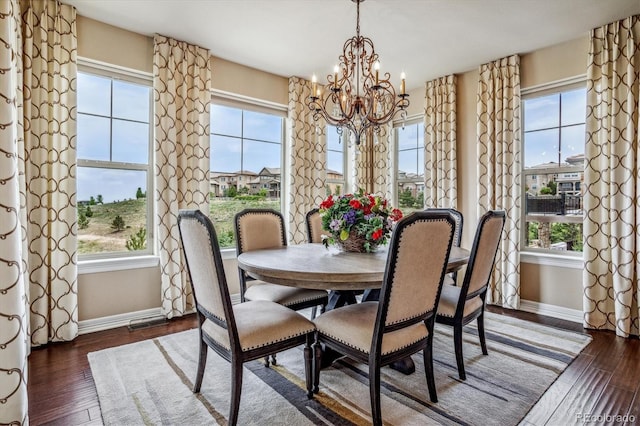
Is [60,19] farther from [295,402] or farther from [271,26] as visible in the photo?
[295,402]

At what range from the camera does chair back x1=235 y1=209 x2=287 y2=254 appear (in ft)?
8.83

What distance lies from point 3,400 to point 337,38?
11.3ft

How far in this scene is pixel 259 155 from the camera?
14.0 ft

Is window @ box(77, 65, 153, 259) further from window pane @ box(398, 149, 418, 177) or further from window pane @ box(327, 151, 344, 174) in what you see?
window pane @ box(398, 149, 418, 177)

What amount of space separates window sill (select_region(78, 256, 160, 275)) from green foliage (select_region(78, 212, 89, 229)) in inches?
12.5

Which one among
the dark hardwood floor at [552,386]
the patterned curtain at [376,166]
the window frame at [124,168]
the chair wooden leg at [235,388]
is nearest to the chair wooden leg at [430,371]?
the dark hardwood floor at [552,386]

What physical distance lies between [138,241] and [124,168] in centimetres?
73

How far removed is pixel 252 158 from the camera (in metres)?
4.20

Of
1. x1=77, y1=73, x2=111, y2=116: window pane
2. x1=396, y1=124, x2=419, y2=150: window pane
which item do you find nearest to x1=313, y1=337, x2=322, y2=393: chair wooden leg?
x1=77, y1=73, x2=111, y2=116: window pane

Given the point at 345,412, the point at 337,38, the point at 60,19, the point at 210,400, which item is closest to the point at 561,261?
the point at 345,412

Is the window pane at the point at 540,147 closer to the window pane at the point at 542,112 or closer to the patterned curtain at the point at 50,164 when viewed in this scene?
the window pane at the point at 542,112

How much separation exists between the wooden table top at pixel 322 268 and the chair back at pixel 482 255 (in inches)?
3.0

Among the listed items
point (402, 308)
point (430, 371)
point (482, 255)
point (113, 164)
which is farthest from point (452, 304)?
point (113, 164)

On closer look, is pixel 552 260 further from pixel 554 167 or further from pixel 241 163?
pixel 241 163
